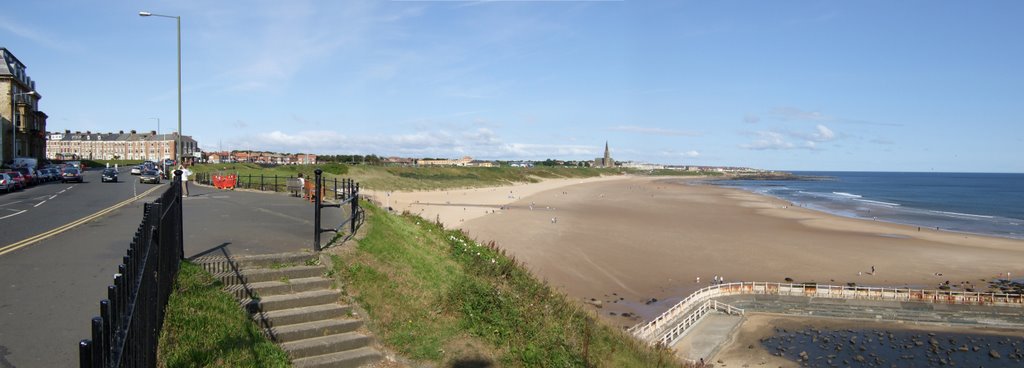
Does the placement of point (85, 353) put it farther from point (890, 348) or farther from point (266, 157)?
point (266, 157)

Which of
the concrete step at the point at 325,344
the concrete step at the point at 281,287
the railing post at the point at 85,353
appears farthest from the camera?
the concrete step at the point at 281,287

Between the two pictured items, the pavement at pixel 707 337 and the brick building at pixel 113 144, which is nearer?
the pavement at pixel 707 337

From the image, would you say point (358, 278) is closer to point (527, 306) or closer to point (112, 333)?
point (527, 306)

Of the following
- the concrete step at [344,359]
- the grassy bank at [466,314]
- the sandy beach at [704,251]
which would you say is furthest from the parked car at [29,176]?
the concrete step at [344,359]

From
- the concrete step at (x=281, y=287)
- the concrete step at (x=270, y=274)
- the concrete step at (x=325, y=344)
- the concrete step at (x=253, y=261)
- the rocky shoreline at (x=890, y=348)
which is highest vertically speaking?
the concrete step at (x=253, y=261)

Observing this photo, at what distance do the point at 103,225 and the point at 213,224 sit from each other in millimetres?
2929

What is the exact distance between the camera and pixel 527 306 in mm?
10695

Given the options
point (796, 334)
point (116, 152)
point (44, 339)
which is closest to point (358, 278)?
point (44, 339)

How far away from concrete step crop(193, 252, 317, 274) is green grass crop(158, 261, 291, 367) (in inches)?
27.9

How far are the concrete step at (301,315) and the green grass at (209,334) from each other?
297mm

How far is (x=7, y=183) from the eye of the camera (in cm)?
2966

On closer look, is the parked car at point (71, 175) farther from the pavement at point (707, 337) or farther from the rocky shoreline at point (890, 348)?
the rocky shoreline at point (890, 348)

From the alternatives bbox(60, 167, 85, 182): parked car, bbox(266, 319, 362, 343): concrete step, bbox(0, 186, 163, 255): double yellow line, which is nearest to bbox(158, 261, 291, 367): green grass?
bbox(266, 319, 362, 343): concrete step

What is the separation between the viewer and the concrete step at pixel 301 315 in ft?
25.5
